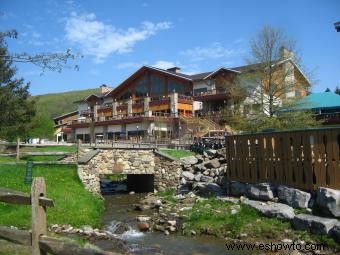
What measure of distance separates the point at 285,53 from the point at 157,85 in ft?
115

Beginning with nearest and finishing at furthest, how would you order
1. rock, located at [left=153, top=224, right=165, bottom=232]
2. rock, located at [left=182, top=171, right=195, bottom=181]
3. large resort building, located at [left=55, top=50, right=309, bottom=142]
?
rock, located at [left=153, top=224, right=165, bottom=232] < rock, located at [left=182, top=171, right=195, bottom=181] < large resort building, located at [left=55, top=50, right=309, bottom=142]

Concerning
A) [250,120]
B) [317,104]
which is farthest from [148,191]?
[317,104]

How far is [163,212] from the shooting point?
19.4 meters

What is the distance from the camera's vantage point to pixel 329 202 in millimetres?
15000

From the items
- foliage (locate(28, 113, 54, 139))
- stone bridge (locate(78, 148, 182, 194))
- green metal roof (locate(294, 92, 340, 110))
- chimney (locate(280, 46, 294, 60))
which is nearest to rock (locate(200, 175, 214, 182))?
stone bridge (locate(78, 148, 182, 194))

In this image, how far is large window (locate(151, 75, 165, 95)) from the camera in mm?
65338

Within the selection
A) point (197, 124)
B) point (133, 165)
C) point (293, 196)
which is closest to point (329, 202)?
point (293, 196)

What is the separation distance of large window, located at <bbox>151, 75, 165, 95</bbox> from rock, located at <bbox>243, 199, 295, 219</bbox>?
4852cm

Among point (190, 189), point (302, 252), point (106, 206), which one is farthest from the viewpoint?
point (190, 189)

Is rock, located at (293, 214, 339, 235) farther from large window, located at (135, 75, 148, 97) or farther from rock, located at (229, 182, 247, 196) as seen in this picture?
large window, located at (135, 75, 148, 97)

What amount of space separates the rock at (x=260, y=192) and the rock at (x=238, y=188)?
41cm

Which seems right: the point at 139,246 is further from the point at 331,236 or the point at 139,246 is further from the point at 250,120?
the point at 250,120

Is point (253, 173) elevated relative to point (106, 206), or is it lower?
elevated

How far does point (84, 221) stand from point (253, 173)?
326 inches
